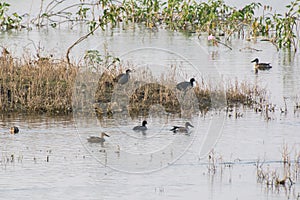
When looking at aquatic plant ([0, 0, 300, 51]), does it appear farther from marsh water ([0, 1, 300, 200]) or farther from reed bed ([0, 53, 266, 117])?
reed bed ([0, 53, 266, 117])

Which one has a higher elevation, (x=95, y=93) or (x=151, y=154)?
(x=95, y=93)

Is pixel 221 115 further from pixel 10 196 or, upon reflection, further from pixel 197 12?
pixel 197 12

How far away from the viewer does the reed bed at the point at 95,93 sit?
14773 millimetres

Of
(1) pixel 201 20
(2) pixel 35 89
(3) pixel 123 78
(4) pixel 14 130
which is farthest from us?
(1) pixel 201 20

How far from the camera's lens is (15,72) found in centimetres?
1540

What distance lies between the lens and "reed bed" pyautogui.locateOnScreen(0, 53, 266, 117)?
48.5ft

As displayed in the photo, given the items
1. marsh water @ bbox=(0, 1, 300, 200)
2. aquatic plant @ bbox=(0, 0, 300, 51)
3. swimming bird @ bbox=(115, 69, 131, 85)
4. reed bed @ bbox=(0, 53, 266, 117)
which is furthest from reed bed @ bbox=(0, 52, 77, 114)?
aquatic plant @ bbox=(0, 0, 300, 51)

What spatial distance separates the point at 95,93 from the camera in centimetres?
1515

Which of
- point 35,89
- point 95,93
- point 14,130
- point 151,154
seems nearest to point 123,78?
point 95,93

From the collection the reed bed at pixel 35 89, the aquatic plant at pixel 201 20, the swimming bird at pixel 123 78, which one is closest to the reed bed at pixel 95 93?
the reed bed at pixel 35 89

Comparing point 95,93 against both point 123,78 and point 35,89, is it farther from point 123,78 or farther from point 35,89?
point 35,89

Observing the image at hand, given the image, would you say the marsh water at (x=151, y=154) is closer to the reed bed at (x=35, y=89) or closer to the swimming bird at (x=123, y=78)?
the reed bed at (x=35, y=89)

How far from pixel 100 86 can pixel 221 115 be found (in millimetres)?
2403

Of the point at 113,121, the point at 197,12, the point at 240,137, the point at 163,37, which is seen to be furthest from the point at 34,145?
the point at 197,12
